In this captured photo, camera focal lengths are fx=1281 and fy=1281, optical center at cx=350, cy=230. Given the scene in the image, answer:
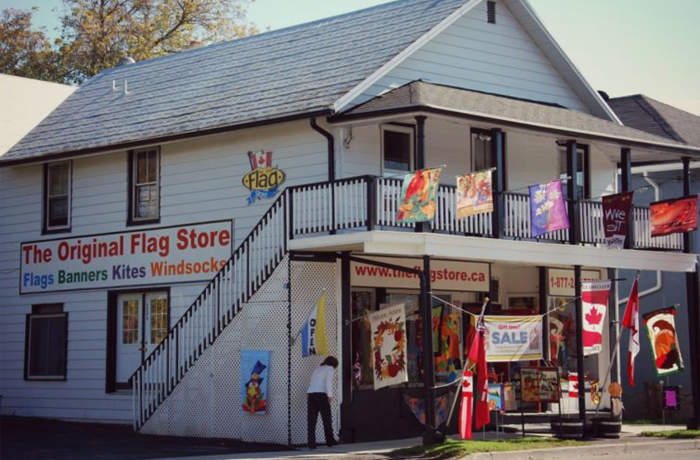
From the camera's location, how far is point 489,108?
2477 centimetres

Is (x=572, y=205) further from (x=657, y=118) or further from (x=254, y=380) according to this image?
(x=657, y=118)

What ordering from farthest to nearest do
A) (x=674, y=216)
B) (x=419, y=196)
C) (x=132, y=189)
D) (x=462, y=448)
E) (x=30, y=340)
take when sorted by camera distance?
(x=30, y=340)
(x=132, y=189)
(x=674, y=216)
(x=419, y=196)
(x=462, y=448)

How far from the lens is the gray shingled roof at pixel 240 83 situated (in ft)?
84.5

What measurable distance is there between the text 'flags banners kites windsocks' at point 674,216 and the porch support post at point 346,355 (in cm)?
707

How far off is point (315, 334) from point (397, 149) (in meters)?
4.49

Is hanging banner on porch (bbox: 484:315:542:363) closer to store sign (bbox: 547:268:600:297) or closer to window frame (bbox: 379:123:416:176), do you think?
window frame (bbox: 379:123:416:176)

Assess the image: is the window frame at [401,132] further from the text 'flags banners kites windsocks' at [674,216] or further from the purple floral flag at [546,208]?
the text 'flags banners kites windsocks' at [674,216]

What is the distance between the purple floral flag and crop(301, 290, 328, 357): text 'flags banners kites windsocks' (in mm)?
4362

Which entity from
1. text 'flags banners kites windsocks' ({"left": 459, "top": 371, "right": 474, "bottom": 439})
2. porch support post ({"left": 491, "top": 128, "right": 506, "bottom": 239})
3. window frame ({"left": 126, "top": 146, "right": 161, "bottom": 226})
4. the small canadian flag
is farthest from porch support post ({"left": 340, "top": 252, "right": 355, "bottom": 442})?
window frame ({"left": 126, "top": 146, "right": 161, "bottom": 226})

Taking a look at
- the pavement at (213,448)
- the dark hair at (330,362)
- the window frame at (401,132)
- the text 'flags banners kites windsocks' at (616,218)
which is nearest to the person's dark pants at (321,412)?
the pavement at (213,448)

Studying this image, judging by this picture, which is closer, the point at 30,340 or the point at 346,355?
the point at 346,355

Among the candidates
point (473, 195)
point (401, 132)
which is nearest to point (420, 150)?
point (473, 195)

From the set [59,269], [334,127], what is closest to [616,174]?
[334,127]

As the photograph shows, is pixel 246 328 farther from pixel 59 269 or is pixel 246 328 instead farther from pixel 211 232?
pixel 59 269
